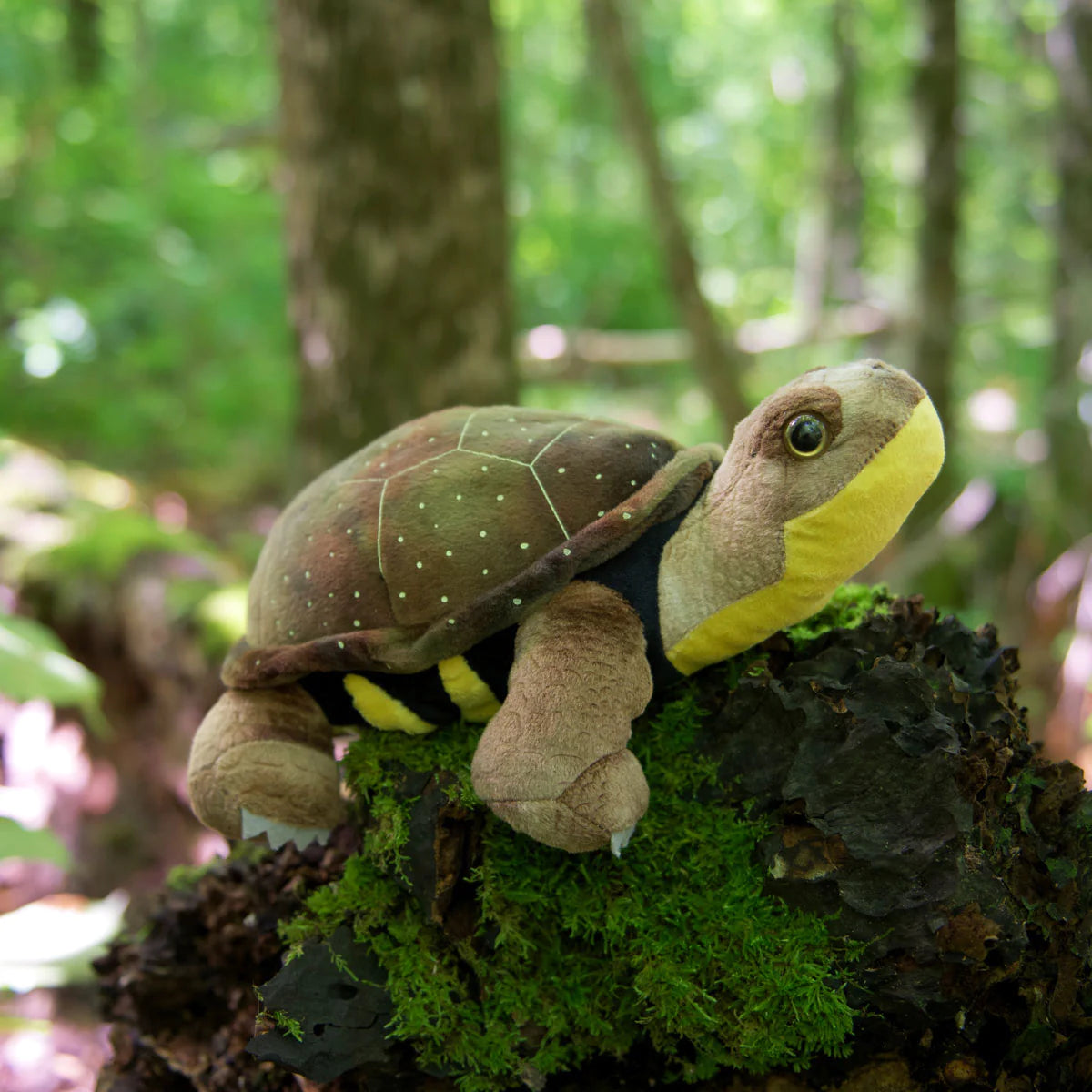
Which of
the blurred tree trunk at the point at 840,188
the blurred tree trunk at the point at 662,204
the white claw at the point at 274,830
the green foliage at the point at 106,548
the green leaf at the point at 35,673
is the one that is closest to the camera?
the white claw at the point at 274,830

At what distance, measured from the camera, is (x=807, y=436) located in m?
1.06

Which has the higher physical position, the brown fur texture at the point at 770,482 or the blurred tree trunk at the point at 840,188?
the blurred tree trunk at the point at 840,188

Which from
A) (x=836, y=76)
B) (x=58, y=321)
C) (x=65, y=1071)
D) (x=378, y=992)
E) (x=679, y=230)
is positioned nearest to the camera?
(x=378, y=992)

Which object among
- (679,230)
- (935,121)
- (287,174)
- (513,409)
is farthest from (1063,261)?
(513,409)

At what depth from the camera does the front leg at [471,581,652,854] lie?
100 cm

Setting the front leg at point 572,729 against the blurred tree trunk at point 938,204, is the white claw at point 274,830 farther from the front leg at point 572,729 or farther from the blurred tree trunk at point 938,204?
the blurred tree trunk at point 938,204

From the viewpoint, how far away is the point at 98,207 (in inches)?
171

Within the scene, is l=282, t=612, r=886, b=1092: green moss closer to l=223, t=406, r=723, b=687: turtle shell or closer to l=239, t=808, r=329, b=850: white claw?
l=239, t=808, r=329, b=850: white claw

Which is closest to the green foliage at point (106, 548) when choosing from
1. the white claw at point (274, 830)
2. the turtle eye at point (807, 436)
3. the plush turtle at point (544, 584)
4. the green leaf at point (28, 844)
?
the green leaf at point (28, 844)

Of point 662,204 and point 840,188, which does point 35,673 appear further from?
point 840,188

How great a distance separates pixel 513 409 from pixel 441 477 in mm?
196

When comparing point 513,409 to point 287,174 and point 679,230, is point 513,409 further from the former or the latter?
point 679,230

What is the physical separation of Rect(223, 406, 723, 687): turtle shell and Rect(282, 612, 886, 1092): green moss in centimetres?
23

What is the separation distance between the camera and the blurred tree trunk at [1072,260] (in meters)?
4.14
